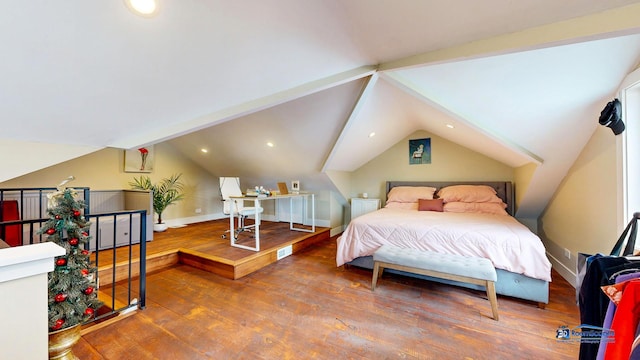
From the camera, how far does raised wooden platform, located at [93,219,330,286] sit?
2758 mm

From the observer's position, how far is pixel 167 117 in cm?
192

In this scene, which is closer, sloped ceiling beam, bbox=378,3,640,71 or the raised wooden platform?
sloped ceiling beam, bbox=378,3,640,71

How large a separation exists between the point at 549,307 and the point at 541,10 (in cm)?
254

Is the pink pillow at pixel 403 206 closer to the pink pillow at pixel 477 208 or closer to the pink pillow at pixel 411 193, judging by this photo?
the pink pillow at pixel 411 193

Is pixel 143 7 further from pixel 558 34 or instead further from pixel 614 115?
pixel 614 115

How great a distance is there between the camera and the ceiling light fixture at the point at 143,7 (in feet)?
3.33

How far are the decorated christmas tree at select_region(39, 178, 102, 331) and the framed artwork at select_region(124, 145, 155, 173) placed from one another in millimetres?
3267

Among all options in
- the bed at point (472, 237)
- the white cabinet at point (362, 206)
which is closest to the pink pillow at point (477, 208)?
the bed at point (472, 237)

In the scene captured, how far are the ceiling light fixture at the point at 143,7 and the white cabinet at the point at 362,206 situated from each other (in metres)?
4.32

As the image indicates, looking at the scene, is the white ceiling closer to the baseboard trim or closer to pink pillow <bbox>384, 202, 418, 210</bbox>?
the baseboard trim

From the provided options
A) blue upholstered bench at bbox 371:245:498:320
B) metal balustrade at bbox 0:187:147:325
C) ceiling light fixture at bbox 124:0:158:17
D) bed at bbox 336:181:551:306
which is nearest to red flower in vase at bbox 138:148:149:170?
metal balustrade at bbox 0:187:147:325

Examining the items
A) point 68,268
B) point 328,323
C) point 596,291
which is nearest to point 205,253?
point 68,268

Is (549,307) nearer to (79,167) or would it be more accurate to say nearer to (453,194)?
(453,194)

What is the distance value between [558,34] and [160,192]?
18.6 feet
